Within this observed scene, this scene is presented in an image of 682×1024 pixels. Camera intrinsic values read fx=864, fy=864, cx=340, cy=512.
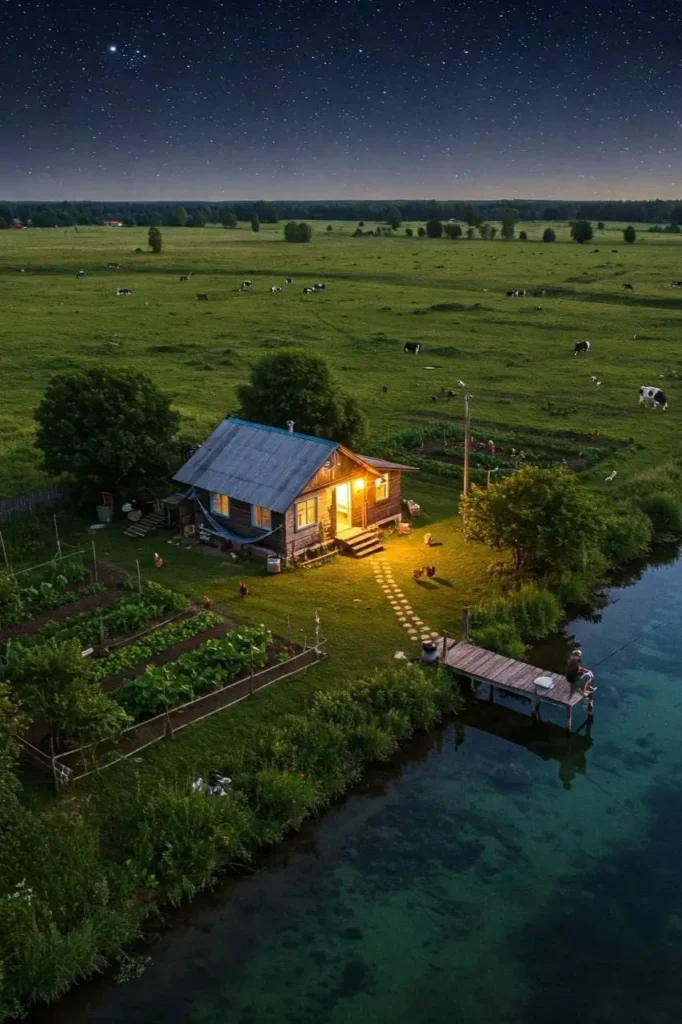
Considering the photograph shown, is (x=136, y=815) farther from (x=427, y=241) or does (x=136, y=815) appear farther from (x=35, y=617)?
(x=427, y=241)

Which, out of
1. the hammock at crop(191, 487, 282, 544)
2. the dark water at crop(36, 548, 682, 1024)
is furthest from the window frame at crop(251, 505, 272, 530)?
the dark water at crop(36, 548, 682, 1024)

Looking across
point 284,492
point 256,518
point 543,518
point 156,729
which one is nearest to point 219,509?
point 256,518

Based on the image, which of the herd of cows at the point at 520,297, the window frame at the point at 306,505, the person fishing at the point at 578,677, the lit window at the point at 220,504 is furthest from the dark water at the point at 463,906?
the herd of cows at the point at 520,297

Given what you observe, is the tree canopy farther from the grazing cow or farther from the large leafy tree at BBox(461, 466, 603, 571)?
the large leafy tree at BBox(461, 466, 603, 571)

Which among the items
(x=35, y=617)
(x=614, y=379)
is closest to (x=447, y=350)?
(x=614, y=379)

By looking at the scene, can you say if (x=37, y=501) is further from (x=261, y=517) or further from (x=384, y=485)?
(x=384, y=485)

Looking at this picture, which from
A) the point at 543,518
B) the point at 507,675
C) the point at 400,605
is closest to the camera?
the point at 507,675
